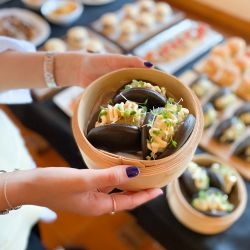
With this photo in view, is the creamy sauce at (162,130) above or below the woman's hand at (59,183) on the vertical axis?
above

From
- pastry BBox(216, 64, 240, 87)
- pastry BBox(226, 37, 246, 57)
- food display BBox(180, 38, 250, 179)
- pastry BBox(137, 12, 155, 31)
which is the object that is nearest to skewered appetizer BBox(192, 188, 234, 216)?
food display BBox(180, 38, 250, 179)

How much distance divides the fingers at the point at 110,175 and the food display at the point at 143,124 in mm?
46

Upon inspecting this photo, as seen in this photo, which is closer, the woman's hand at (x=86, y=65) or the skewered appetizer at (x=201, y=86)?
the woman's hand at (x=86, y=65)

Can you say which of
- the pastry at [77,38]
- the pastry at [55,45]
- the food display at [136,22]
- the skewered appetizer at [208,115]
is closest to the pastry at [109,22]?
the food display at [136,22]

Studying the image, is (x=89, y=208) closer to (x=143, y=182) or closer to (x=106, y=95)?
(x=143, y=182)

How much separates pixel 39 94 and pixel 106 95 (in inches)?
24.3

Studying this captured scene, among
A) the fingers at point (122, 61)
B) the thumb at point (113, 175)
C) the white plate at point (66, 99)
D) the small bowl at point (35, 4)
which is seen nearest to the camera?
the thumb at point (113, 175)

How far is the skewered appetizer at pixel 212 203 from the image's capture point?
32.5 inches

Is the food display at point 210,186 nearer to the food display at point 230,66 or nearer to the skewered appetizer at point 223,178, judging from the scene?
the skewered appetizer at point 223,178

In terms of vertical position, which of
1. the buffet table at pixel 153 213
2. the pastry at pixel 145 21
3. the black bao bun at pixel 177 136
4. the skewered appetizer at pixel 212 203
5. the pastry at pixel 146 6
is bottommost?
the buffet table at pixel 153 213

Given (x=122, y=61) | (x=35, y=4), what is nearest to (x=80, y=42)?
(x=35, y=4)

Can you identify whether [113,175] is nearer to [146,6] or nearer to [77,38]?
[77,38]

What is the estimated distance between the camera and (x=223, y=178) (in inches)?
34.7

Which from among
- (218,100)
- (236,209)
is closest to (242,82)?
(218,100)
